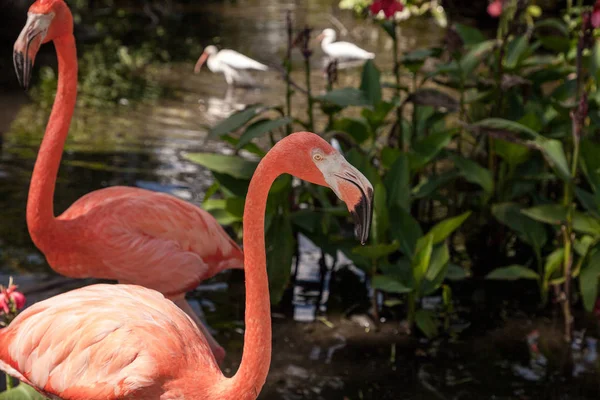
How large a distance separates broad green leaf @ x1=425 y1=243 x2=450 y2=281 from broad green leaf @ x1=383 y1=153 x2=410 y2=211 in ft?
1.18

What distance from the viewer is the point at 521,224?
4805 millimetres

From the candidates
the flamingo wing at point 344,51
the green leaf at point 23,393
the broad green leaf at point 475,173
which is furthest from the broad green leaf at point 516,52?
the flamingo wing at point 344,51

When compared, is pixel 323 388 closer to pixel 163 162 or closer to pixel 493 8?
pixel 493 8

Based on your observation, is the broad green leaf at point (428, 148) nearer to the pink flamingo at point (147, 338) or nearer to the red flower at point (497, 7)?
the red flower at point (497, 7)

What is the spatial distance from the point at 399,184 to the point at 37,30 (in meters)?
2.09

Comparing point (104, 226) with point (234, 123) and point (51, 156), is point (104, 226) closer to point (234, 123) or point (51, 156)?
point (51, 156)

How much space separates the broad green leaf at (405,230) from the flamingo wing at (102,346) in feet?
5.76

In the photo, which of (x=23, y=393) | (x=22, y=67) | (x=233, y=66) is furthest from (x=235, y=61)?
(x=23, y=393)

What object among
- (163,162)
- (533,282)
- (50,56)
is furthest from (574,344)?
(50,56)

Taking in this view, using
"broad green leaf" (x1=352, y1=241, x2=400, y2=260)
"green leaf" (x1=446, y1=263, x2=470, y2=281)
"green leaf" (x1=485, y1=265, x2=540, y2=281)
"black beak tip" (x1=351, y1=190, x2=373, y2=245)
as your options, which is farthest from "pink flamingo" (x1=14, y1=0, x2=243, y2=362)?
"black beak tip" (x1=351, y1=190, x2=373, y2=245)

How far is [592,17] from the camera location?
4363mm

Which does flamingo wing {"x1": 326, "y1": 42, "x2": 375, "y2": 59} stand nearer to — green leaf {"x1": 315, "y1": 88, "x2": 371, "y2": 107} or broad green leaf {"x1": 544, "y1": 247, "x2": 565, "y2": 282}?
green leaf {"x1": 315, "y1": 88, "x2": 371, "y2": 107}

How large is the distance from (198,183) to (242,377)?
13.4ft

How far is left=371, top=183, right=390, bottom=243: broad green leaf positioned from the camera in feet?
14.4
